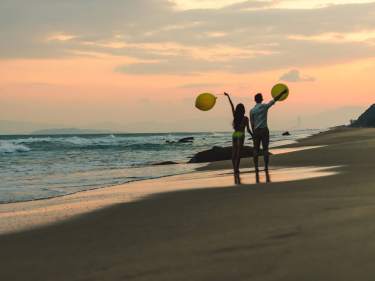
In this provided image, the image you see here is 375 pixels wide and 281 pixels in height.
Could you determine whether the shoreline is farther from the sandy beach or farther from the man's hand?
the man's hand

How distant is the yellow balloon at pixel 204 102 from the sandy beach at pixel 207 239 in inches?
223

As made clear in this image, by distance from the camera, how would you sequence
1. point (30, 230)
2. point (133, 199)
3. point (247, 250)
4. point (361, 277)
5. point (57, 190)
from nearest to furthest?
point (361, 277)
point (247, 250)
point (30, 230)
point (133, 199)
point (57, 190)

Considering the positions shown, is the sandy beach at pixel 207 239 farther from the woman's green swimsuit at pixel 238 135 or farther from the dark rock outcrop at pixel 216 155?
the dark rock outcrop at pixel 216 155

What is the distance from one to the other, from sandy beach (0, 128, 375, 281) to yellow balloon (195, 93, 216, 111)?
18.6 feet

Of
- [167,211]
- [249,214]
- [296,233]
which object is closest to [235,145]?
[167,211]

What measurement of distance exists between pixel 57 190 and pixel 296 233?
8.96 metres

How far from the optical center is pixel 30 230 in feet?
20.2

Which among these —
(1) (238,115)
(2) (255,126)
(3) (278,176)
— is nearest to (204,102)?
(1) (238,115)

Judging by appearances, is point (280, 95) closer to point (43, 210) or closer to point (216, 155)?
point (43, 210)

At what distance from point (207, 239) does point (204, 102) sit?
8.86m

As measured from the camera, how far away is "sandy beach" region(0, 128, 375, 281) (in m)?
3.61

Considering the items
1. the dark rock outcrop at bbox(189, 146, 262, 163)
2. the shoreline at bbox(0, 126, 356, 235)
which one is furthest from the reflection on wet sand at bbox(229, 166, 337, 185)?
the dark rock outcrop at bbox(189, 146, 262, 163)

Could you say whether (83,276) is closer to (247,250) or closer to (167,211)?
(247,250)

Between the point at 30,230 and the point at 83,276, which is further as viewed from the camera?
the point at 30,230
